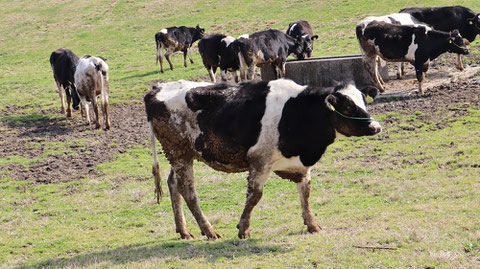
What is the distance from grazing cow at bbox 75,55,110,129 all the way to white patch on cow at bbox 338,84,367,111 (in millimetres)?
12538

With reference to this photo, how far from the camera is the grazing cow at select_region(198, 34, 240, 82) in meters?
23.6

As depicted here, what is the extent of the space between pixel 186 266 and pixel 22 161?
1091cm

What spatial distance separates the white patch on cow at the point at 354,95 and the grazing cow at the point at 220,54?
1391 cm

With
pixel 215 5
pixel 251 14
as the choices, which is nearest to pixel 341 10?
pixel 251 14

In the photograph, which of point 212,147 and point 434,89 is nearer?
point 212,147

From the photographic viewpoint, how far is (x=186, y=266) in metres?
8.51

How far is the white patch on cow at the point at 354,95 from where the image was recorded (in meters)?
9.38

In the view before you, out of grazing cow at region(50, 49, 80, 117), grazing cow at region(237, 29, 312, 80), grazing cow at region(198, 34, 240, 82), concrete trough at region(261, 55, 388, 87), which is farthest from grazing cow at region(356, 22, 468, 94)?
grazing cow at region(50, 49, 80, 117)

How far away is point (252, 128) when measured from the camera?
31.4 feet

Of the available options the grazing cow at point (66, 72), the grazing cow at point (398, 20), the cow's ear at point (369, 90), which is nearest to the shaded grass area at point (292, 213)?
the cow's ear at point (369, 90)

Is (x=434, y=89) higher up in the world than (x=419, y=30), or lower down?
lower down

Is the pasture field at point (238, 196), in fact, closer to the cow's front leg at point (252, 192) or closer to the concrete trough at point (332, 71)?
the cow's front leg at point (252, 192)

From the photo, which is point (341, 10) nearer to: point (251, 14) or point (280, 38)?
point (251, 14)

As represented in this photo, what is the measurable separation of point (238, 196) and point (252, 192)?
11.8ft
